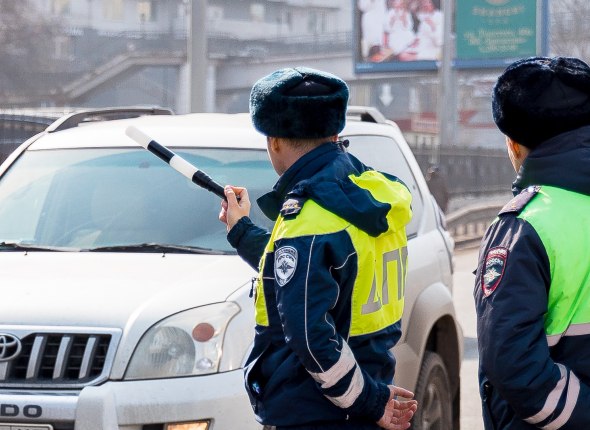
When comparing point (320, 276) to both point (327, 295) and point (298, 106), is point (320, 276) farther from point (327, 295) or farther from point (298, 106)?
point (298, 106)

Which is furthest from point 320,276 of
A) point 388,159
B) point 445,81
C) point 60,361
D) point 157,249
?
point 445,81

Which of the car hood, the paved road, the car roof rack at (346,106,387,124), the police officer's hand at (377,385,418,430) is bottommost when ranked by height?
the paved road

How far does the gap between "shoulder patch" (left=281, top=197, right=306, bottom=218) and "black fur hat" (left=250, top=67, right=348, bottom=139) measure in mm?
194

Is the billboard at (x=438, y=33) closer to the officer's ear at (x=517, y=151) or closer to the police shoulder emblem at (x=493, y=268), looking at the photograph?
the officer's ear at (x=517, y=151)

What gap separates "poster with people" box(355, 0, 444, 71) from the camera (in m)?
55.4

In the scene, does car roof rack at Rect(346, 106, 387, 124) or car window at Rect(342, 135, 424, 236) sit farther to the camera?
car roof rack at Rect(346, 106, 387, 124)

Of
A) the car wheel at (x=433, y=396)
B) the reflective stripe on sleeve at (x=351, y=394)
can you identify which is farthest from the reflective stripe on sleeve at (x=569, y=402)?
the car wheel at (x=433, y=396)

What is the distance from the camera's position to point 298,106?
301 cm

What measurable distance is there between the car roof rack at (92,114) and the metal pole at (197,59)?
7454 mm

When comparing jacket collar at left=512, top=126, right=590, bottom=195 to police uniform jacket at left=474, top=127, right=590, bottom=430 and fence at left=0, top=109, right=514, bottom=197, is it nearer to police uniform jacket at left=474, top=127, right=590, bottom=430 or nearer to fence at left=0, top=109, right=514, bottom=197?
police uniform jacket at left=474, top=127, right=590, bottom=430

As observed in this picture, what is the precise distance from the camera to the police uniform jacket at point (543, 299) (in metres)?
2.59

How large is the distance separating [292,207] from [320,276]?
18cm

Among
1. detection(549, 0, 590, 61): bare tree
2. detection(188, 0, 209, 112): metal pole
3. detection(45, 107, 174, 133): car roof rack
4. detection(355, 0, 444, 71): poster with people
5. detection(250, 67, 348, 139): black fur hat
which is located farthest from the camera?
detection(549, 0, 590, 61): bare tree

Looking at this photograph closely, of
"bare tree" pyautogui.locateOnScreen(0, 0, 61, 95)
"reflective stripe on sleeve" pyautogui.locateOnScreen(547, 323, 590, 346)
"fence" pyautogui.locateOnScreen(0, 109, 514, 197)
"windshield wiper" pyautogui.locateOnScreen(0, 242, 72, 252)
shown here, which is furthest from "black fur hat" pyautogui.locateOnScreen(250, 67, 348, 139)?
"bare tree" pyautogui.locateOnScreen(0, 0, 61, 95)
